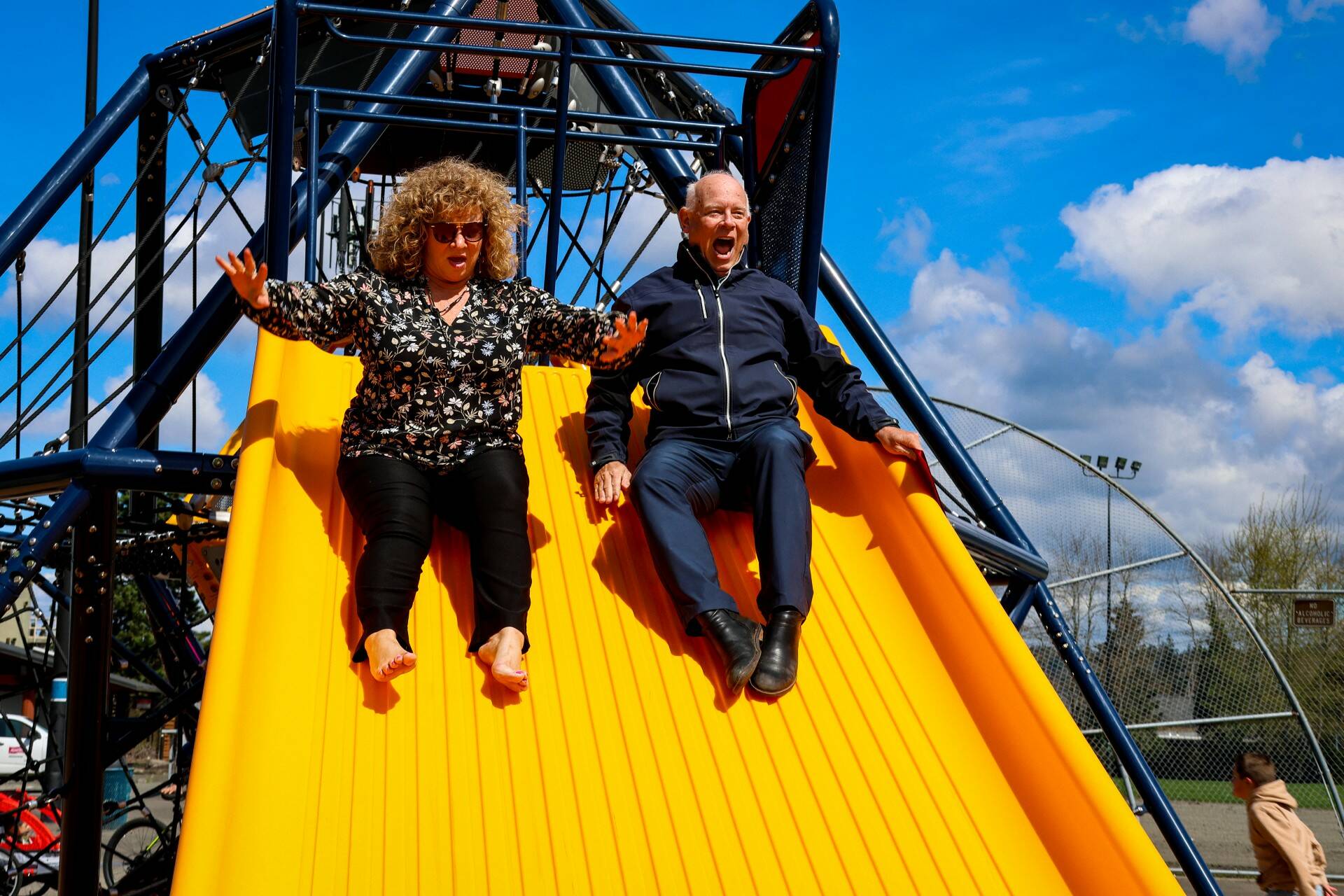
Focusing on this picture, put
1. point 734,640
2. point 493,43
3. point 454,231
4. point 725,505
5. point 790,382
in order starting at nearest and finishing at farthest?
point 734,640
point 454,231
point 725,505
point 790,382
point 493,43

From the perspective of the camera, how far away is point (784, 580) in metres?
2.87

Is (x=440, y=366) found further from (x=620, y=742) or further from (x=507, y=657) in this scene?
(x=620, y=742)

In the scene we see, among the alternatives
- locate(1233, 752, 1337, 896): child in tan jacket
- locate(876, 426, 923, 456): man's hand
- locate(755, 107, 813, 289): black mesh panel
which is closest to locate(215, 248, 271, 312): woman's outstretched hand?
locate(876, 426, 923, 456): man's hand

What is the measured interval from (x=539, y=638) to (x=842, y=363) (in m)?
1.32

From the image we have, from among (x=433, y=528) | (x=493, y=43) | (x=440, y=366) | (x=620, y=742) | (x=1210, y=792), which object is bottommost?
(x=620, y=742)

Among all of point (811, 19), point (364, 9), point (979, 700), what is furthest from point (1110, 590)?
point (364, 9)

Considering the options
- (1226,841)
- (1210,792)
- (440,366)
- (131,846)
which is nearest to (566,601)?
(440,366)

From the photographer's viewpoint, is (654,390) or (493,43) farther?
(493,43)

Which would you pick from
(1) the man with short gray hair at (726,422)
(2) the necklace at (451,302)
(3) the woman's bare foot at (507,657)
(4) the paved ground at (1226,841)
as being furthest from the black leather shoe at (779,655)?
(4) the paved ground at (1226,841)

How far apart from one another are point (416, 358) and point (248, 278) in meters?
0.44

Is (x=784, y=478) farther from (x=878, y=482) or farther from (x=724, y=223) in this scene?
(x=724, y=223)

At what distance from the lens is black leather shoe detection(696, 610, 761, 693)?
269cm

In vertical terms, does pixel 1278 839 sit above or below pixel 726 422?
below

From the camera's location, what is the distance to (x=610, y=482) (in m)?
3.26
